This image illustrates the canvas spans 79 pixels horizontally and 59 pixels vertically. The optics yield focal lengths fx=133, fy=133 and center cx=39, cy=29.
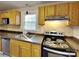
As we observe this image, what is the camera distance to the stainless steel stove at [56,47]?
229 cm

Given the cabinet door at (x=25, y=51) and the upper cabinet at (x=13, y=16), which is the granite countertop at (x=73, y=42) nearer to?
the cabinet door at (x=25, y=51)

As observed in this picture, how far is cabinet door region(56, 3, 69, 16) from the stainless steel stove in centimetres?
52

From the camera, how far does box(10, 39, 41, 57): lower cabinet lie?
2.96 meters

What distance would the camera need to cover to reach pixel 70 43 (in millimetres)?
2740

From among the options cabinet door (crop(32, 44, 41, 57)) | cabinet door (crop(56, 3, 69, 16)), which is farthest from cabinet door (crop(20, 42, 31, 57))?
cabinet door (crop(56, 3, 69, 16))

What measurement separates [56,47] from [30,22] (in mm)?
1548

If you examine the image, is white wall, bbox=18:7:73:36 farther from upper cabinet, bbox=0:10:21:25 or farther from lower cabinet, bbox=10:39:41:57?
lower cabinet, bbox=10:39:41:57

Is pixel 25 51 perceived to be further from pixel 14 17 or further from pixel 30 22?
pixel 14 17

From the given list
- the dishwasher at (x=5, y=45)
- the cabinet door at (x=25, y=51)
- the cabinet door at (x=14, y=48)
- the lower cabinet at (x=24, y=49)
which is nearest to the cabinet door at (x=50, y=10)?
the lower cabinet at (x=24, y=49)

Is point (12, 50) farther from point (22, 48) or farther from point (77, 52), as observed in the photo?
point (77, 52)

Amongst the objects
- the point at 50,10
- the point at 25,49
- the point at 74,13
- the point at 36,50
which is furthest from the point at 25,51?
the point at 74,13

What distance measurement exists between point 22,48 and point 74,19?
1473mm

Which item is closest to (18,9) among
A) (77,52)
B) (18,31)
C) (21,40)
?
(18,31)

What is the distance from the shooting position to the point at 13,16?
390 centimetres
